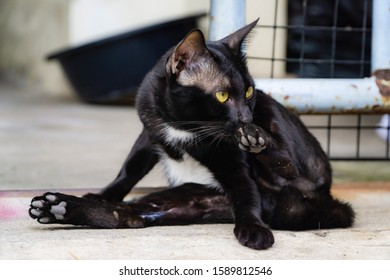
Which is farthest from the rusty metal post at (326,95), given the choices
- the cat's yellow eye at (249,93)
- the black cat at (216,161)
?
the cat's yellow eye at (249,93)

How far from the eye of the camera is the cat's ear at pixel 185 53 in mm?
1899

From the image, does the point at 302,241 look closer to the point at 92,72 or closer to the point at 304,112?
the point at 304,112

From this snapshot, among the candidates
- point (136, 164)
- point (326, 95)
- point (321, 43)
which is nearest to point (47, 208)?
point (136, 164)

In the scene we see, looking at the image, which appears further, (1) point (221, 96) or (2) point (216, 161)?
(2) point (216, 161)

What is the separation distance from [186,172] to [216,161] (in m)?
0.13

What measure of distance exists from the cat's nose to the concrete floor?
29cm

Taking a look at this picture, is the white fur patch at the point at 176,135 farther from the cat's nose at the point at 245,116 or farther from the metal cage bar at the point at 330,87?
the metal cage bar at the point at 330,87

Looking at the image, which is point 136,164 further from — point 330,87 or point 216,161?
point 330,87

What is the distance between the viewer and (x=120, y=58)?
5.05 m

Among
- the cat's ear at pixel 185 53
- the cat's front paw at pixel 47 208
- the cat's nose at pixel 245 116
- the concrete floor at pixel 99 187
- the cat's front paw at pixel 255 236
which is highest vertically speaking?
the cat's ear at pixel 185 53
